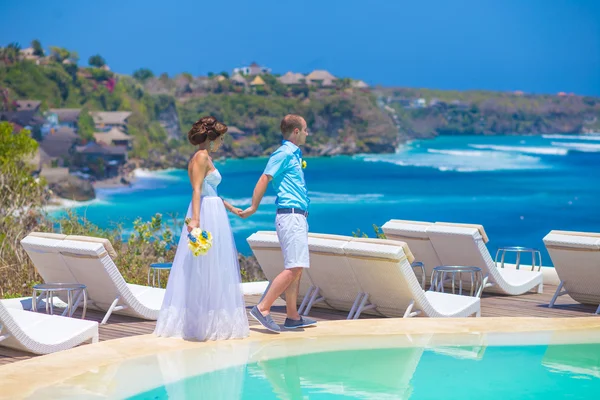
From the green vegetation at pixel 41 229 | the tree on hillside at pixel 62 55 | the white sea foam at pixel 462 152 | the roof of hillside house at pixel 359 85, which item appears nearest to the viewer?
the green vegetation at pixel 41 229

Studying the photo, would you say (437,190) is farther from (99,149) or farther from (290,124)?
(290,124)

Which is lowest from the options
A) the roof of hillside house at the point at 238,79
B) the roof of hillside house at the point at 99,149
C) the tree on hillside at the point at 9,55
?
the roof of hillside house at the point at 99,149

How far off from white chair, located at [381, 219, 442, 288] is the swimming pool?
1.90 meters

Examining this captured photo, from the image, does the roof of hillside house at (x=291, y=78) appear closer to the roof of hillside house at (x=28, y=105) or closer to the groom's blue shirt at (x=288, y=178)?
the roof of hillside house at (x=28, y=105)

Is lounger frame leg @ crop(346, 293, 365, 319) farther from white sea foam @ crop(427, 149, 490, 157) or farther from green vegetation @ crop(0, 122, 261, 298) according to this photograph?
white sea foam @ crop(427, 149, 490, 157)

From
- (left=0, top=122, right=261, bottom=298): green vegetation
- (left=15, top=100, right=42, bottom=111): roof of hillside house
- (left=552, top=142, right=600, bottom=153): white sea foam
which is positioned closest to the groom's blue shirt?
(left=0, top=122, right=261, bottom=298): green vegetation

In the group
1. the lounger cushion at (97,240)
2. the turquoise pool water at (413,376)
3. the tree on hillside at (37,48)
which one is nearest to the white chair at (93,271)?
the lounger cushion at (97,240)

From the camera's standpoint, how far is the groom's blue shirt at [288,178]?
17.3ft

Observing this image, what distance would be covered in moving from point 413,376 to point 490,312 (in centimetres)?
220

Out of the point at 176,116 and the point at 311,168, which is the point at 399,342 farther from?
the point at 176,116

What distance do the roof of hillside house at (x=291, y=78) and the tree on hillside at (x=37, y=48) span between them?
2506 cm

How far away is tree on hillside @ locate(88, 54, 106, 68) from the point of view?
297 ft

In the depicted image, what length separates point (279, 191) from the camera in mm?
5344

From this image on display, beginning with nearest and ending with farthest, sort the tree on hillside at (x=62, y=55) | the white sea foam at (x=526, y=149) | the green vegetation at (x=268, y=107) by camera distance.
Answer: the white sea foam at (x=526, y=149), the green vegetation at (x=268, y=107), the tree on hillside at (x=62, y=55)
